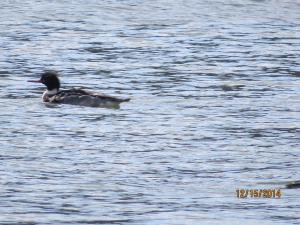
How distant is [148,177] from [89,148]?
6.82ft

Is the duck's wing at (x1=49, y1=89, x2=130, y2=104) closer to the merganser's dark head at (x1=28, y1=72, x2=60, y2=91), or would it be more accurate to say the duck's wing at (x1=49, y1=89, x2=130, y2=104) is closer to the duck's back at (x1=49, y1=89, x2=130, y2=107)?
the duck's back at (x1=49, y1=89, x2=130, y2=107)

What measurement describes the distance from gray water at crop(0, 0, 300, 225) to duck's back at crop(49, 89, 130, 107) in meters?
0.17

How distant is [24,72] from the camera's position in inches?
814

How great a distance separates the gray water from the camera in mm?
9117

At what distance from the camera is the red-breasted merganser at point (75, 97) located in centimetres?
1608

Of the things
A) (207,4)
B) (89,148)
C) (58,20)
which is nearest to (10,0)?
(58,20)

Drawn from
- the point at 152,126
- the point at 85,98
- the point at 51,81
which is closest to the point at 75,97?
the point at 85,98
